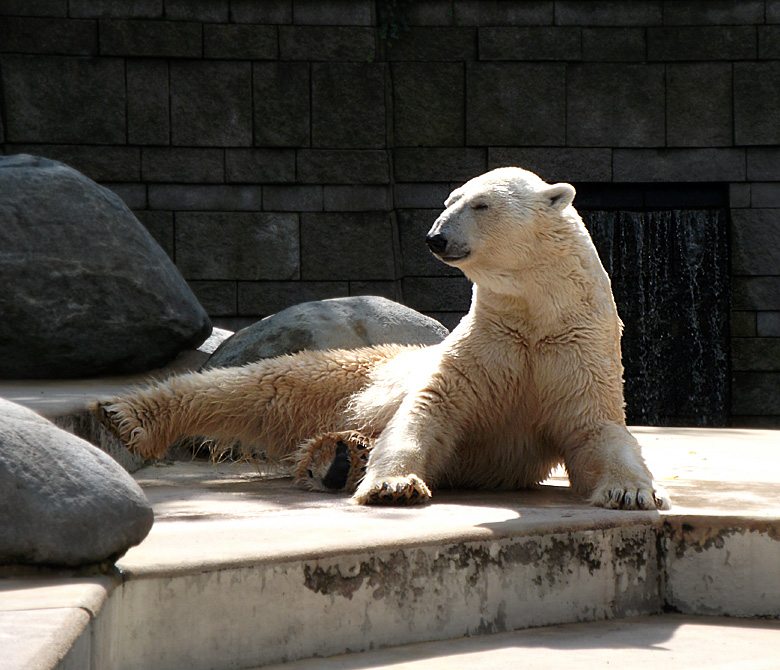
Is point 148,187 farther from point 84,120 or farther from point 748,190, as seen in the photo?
point 748,190

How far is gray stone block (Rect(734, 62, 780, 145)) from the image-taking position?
903 centimetres

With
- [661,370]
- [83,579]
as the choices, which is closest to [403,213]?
[661,370]

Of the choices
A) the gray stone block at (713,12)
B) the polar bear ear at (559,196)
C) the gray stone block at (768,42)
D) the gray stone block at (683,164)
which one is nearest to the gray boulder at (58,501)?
the polar bear ear at (559,196)

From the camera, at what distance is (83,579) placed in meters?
2.15

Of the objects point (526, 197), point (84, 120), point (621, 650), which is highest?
point (84, 120)

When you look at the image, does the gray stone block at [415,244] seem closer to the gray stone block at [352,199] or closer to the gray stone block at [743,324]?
the gray stone block at [352,199]

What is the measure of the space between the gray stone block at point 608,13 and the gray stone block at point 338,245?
95.7 inches

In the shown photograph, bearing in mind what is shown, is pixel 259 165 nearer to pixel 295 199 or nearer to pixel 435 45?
pixel 295 199

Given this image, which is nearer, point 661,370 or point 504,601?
point 504,601

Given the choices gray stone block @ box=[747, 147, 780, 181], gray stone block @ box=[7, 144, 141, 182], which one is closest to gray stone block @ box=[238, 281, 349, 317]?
gray stone block @ box=[7, 144, 141, 182]

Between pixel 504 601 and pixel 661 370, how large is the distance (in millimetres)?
6704

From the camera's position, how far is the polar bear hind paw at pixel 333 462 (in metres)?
3.81

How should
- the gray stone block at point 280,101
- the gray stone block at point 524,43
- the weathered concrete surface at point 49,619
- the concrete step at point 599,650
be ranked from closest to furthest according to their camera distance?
the weathered concrete surface at point 49,619 < the concrete step at point 599,650 < the gray stone block at point 280,101 < the gray stone block at point 524,43

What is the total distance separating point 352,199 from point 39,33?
2.83m
